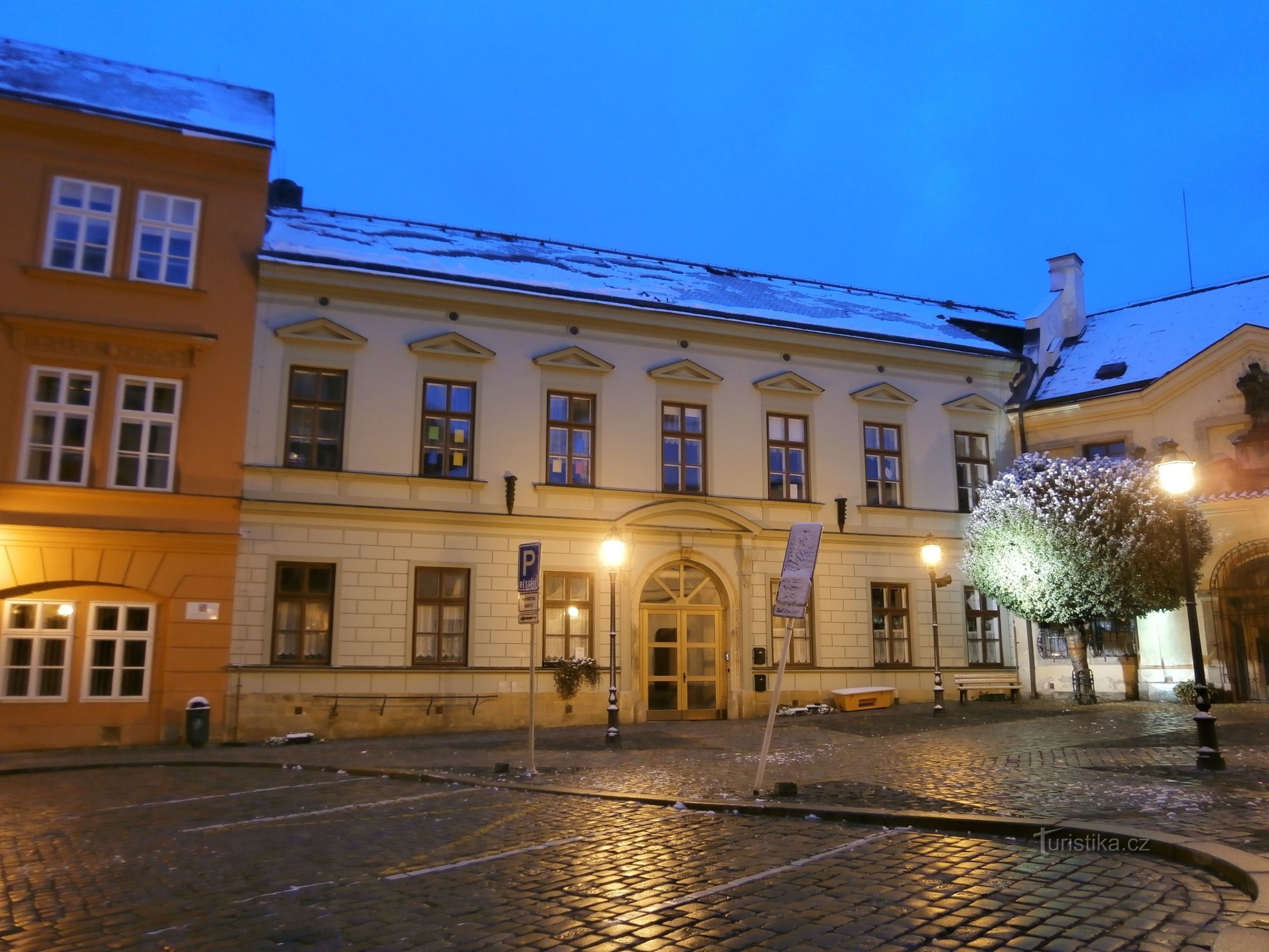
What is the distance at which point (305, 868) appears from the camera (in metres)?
7.41

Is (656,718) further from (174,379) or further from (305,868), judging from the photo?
(305,868)

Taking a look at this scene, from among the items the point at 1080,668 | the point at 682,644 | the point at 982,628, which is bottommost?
the point at 1080,668

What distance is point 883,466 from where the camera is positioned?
24859 mm

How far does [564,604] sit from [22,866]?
1406 cm

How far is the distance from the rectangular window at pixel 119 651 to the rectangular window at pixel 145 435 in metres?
2.34

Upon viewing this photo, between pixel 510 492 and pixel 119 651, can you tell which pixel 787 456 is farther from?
pixel 119 651

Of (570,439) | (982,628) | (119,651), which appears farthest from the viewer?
(982,628)

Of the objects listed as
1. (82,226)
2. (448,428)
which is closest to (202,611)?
(448,428)

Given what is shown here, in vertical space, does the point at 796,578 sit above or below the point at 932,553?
below

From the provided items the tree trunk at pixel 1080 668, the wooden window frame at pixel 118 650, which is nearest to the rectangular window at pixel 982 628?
the tree trunk at pixel 1080 668

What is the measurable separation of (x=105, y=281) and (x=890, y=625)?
18565 mm

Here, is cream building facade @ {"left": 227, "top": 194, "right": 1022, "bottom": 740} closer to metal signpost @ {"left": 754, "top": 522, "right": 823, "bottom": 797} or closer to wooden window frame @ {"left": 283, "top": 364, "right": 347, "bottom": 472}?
wooden window frame @ {"left": 283, "top": 364, "right": 347, "bottom": 472}

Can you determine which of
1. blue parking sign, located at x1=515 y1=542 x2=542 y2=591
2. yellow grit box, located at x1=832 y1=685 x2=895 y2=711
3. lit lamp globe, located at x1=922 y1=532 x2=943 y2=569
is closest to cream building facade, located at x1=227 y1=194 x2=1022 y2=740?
yellow grit box, located at x1=832 y1=685 x2=895 y2=711

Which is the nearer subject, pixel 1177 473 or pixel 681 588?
pixel 1177 473
